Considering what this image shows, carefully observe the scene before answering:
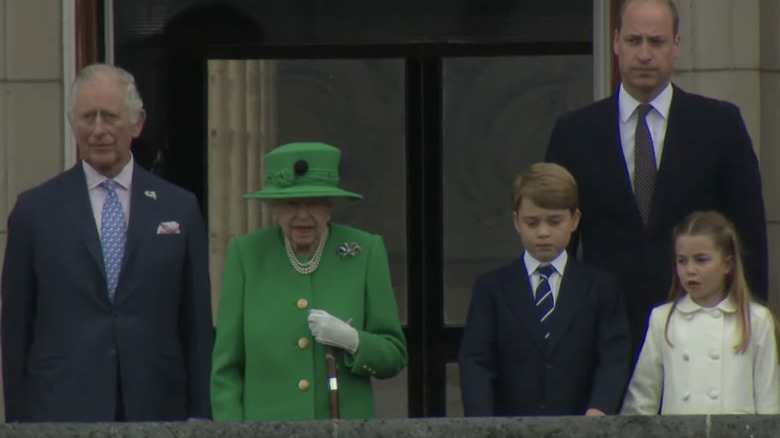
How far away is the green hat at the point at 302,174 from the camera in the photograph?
7.42m

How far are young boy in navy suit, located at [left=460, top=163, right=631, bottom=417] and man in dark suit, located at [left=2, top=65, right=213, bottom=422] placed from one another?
870mm

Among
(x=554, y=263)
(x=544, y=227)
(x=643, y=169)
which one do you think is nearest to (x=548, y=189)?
(x=544, y=227)

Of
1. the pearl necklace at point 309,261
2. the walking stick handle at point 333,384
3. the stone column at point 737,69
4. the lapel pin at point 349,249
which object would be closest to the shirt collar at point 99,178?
the pearl necklace at point 309,261

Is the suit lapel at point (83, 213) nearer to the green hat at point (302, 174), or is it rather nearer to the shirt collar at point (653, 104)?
the green hat at point (302, 174)

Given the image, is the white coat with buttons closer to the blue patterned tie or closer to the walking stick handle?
the walking stick handle

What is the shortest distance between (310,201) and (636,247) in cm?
107

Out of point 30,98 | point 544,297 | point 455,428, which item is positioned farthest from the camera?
point 30,98

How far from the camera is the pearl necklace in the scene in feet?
25.0

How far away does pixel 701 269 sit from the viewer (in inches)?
293

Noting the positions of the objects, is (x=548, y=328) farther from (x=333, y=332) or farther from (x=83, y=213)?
Answer: (x=83, y=213)

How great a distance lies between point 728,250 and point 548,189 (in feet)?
1.96

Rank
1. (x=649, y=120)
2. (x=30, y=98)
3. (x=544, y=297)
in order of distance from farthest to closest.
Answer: (x=30, y=98) < (x=649, y=120) < (x=544, y=297)

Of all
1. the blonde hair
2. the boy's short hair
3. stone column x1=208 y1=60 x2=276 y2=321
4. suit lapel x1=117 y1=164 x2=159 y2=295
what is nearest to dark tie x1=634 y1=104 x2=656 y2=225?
the blonde hair

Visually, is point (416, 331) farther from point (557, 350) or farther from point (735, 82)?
point (557, 350)
